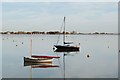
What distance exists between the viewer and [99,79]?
2764 centimetres

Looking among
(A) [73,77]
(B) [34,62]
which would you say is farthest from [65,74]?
(B) [34,62]

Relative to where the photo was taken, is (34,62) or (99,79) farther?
(34,62)

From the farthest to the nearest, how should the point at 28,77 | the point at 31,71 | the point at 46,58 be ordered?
1. the point at 46,58
2. the point at 31,71
3. the point at 28,77

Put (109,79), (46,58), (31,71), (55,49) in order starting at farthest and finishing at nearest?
(55,49) < (46,58) < (31,71) < (109,79)

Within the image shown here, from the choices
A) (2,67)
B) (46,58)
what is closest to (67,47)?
(46,58)

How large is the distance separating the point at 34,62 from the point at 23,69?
319 centimetres

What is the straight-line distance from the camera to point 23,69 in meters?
34.9

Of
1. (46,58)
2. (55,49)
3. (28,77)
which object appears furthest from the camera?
(55,49)

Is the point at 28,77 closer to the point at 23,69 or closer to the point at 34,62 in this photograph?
the point at 23,69

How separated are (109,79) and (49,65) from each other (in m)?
11.8

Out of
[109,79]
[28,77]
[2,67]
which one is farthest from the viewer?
[2,67]

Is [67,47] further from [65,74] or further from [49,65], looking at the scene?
[65,74]

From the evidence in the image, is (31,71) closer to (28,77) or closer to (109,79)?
(28,77)

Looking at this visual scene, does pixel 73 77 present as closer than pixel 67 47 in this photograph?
Yes
